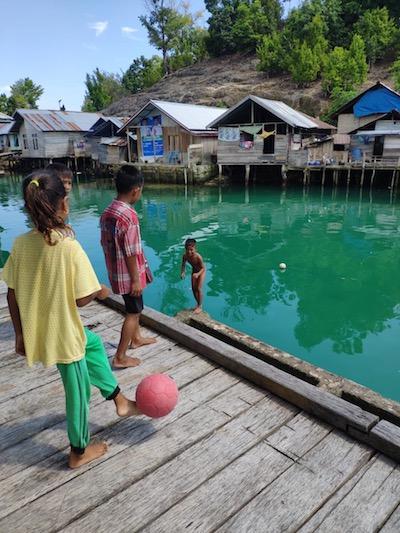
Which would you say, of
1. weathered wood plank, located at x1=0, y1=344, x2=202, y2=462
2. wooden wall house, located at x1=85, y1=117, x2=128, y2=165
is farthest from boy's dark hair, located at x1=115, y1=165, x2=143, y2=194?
wooden wall house, located at x1=85, y1=117, x2=128, y2=165

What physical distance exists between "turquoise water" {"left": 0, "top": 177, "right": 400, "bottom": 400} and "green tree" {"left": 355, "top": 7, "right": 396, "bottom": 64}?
25.1 meters

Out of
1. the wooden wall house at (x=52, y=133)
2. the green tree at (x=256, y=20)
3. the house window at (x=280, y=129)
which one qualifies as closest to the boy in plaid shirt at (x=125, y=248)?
the house window at (x=280, y=129)

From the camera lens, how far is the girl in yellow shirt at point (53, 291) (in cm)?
194

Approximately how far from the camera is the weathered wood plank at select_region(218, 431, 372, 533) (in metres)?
1.94

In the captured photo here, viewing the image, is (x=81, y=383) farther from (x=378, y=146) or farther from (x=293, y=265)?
(x=378, y=146)

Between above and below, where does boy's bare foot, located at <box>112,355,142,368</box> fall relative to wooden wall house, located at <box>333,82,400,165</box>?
below

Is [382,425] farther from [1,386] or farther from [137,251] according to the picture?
[1,386]

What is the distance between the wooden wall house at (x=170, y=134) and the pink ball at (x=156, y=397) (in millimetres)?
24925

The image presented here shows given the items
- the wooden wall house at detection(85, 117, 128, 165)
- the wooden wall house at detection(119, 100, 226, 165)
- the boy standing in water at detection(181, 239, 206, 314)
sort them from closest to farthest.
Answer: the boy standing in water at detection(181, 239, 206, 314) < the wooden wall house at detection(119, 100, 226, 165) < the wooden wall house at detection(85, 117, 128, 165)

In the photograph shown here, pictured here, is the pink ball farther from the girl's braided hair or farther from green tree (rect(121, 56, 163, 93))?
green tree (rect(121, 56, 163, 93))

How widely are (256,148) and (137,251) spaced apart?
2290 cm

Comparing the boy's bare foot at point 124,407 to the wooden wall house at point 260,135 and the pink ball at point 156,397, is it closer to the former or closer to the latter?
the pink ball at point 156,397

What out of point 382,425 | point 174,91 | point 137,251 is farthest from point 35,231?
point 174,91

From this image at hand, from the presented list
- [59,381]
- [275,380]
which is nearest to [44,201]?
[59,381]
